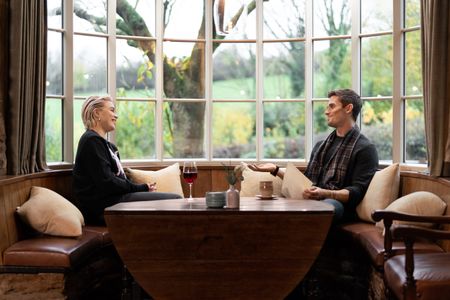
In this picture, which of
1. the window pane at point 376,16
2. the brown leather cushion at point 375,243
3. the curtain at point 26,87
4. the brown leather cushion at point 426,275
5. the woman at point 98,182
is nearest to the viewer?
the brown leather cushion at point 426,275

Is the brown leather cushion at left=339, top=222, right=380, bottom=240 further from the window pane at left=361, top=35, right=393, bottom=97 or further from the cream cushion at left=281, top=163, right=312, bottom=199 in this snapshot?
the window pane at left=361, top=35, right=393, bottom=97

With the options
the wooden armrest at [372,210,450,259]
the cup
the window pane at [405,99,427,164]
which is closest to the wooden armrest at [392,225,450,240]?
the wooden armrest at [372,210,450,259]

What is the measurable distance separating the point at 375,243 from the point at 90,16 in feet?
9.53

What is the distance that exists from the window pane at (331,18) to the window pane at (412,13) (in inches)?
22.1

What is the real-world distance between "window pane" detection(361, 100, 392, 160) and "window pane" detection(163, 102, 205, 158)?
1.33 m

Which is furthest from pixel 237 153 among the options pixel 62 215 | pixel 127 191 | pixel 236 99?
pixel 62 215

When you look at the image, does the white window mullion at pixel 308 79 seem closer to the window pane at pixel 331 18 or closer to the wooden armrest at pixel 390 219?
the window pane at pixel 331 18

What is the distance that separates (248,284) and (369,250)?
84cm

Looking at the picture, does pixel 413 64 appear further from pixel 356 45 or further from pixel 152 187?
pixel 152 187

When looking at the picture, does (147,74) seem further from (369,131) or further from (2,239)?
(2,239)

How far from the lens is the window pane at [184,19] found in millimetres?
6078

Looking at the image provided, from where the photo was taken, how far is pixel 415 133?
526 cm

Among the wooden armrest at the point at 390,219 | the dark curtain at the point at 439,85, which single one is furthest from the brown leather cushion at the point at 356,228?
the wooden armrest at the point at 390,219

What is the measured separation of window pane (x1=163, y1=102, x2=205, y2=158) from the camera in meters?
6.08
